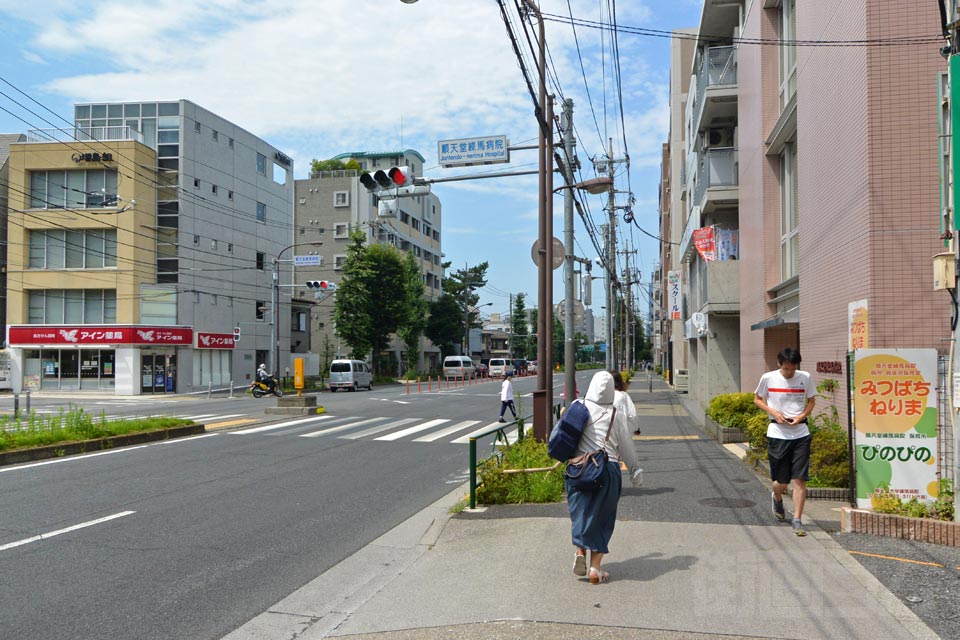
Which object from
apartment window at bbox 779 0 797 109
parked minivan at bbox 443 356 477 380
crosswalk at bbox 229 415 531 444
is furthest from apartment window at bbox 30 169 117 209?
apartment window at bbox 779 0 797 109

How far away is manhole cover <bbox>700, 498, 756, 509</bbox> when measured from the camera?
8.12 meters

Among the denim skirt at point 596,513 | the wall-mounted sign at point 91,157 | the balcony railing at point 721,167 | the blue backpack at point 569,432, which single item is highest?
the wall-mounted sign at point 91,157

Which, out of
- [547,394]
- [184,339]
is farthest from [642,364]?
[547,394]

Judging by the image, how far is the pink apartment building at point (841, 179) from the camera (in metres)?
8.27

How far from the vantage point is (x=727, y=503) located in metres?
8.29

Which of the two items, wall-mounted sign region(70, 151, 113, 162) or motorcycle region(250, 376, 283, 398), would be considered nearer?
motorcycle region(250, 376, 283, 398)

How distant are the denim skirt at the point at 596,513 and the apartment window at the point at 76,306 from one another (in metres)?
39.8

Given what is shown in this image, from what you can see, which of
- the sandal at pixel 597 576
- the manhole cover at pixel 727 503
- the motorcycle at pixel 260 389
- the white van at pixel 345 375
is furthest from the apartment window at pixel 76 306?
the sandal at pixel 597 576

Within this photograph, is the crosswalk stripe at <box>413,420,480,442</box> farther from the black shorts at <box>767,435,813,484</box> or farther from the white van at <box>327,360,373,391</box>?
the white van at <box>327,360,373,391</box>

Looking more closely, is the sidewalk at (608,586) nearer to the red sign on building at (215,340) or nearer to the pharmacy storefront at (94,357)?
the pharmacy storefront at (94,357)

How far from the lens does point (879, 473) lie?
684 cm

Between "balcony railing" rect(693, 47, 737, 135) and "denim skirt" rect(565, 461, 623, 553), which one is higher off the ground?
"balcony railing" rect(693, 47, 737, 135)

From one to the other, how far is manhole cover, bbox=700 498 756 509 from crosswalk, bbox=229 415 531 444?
6470 mm

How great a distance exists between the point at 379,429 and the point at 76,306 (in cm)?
2864
